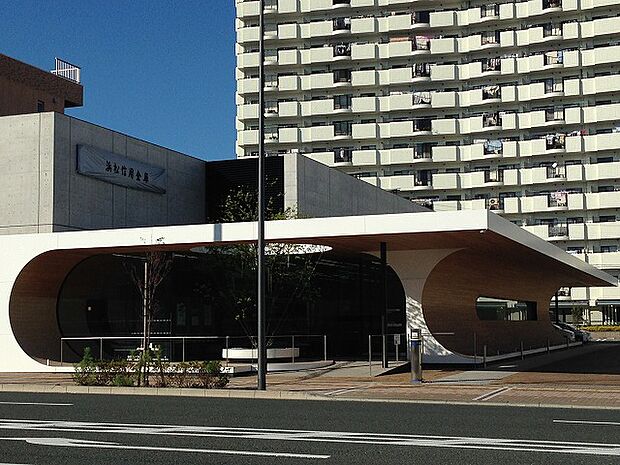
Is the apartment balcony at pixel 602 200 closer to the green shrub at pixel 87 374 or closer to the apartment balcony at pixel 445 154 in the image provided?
the apartment balcony at pixel 445 154

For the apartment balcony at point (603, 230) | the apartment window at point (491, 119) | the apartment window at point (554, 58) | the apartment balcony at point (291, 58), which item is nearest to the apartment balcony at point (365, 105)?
the apartment balcony at point (291, 58)

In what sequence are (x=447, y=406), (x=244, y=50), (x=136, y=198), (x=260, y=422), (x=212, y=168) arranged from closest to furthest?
(x=260, y=422), (x=447, y=406), (x=136, y=198), (x=212, y=168), (x=244, y=50)

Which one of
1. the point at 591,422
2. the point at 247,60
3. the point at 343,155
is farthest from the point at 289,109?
the point at 591,422

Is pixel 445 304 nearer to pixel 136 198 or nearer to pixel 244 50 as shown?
pixel 136 198

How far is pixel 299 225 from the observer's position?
24031mm

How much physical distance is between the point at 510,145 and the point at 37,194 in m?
57.8

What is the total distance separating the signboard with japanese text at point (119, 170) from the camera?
32.8m

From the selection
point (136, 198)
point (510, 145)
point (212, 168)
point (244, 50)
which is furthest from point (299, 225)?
point (244, 50)

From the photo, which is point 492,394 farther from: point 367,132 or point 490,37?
point 490,37

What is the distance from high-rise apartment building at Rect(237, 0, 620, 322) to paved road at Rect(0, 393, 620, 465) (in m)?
63.7

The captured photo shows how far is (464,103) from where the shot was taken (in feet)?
278

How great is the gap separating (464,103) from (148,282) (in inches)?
2477

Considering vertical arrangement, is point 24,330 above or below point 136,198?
below

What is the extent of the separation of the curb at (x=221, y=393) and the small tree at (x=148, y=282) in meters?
1.03
